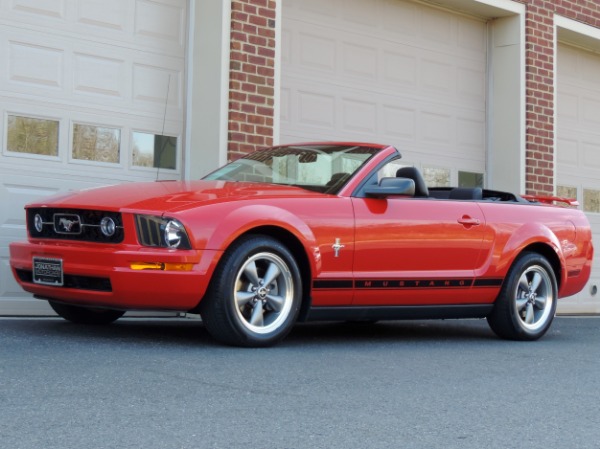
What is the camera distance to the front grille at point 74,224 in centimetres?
624

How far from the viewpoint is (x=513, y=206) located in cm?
823

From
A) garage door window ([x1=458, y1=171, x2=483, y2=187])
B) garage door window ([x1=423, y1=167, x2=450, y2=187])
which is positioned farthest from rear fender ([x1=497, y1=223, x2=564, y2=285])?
garage door window ([x1=458, y1=171, x2=483, y2=187])

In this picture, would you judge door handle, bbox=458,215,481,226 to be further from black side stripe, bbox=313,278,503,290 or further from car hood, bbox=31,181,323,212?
car hood, bbox=31,181,323,212

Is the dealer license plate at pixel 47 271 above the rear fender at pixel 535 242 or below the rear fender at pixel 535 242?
below

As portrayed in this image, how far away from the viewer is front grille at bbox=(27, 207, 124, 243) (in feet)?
20.5

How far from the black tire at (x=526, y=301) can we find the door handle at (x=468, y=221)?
581 millimetres

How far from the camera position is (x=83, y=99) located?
371 inches

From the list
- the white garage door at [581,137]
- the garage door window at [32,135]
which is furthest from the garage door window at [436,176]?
the garage door window at [32,135]

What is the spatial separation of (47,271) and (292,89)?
5.26 meters

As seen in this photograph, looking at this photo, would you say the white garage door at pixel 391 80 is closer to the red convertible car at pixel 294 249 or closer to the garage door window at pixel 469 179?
the garage door window at pixel 469 179

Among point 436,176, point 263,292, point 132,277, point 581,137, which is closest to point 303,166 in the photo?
point 263,292

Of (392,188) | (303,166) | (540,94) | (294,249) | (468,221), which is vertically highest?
(540,94)

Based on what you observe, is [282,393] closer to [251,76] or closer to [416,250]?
[416,250]

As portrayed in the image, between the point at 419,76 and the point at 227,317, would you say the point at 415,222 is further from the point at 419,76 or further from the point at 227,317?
the point at 419,76
